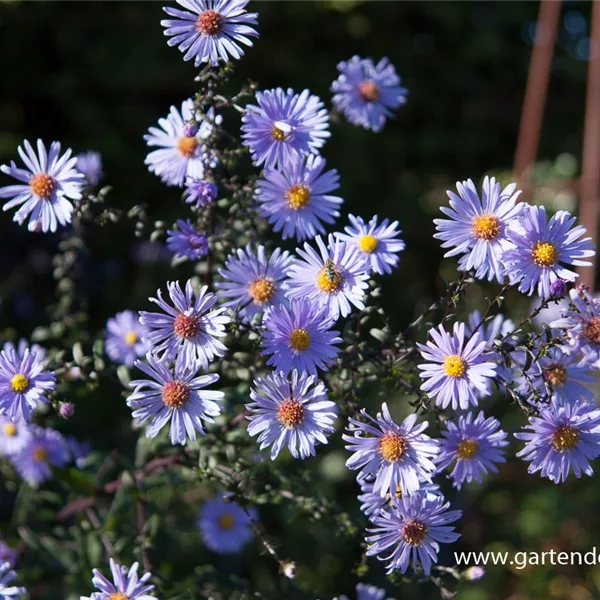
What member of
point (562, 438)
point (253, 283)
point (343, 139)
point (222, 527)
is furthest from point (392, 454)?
point (343, 139)

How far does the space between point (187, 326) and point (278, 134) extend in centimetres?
33

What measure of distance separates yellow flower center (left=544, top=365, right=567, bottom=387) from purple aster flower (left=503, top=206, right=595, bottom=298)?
154 mm

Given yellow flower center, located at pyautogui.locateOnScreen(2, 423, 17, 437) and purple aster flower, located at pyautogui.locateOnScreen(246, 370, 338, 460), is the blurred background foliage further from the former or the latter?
purple aster flower, located at pyautogui.locateOnScreen(246, 370, 338, 460)

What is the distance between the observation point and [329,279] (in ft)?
3.48

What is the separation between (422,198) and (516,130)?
0.60 meters

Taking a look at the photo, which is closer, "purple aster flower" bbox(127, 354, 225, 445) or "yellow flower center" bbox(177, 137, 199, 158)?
"purple aster flower" bbox(127, 354, 225, 445)

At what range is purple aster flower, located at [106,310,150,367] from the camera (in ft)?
4.54

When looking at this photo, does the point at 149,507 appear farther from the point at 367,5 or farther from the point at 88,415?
the point at 367,5

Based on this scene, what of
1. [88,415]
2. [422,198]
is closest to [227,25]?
[88,415]

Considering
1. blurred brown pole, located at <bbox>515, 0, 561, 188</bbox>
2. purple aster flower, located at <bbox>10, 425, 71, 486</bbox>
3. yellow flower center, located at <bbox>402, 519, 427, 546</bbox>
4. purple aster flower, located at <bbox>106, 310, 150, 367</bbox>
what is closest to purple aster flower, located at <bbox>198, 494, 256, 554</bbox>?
purple aster flower, located at <bbox>10, 425, 71, 486</bbox>

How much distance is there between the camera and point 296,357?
1.02 meters

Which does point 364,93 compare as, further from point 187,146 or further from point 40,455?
point 40,455

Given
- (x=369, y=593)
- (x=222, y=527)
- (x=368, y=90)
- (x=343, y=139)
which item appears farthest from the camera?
(x=343, y=139)

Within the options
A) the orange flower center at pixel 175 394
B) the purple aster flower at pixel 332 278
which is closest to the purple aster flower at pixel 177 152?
the purple aster flower at pixel 332 278
